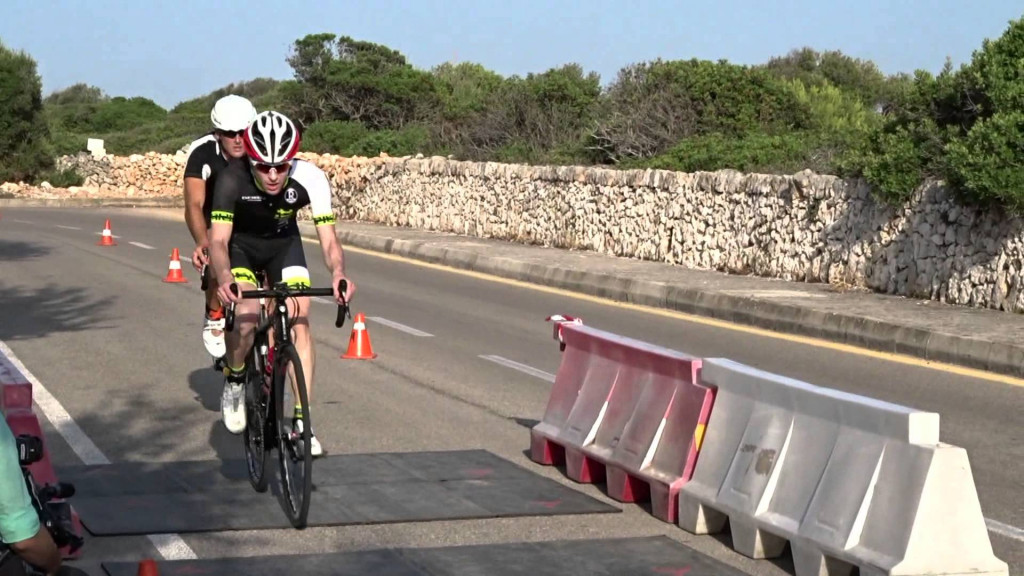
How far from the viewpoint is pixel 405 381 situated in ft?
39.0

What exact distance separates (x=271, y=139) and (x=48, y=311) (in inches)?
375

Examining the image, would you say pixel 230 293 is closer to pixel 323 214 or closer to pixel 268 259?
pixel 323 214

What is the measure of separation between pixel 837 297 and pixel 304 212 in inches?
750

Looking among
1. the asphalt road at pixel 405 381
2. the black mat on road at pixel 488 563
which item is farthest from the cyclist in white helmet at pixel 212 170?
the black mat on road at pixel 488 563

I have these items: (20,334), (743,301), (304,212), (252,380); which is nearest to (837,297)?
(743,301)

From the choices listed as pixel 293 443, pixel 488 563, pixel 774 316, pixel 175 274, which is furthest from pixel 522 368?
pixel 175 274

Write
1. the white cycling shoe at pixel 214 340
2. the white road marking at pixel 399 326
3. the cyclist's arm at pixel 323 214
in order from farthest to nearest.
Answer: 1. the white road marking at pixel 399 326
2. the white cycling shoe at pixel 214 340
3. the cyclist's arm at pixel 323 214

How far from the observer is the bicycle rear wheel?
7.61 metres

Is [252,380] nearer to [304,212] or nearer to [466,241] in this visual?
[466,241]

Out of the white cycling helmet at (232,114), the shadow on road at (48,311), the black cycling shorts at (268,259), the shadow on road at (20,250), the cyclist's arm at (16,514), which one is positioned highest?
the white cycling helmet at (232,114)

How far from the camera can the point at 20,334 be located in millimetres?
14297

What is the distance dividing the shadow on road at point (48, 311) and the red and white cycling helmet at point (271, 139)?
24.0 ft

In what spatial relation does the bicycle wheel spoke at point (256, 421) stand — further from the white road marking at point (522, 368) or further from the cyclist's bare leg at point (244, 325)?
the white road marking at point (522, 368)

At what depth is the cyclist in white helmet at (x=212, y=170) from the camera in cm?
862
